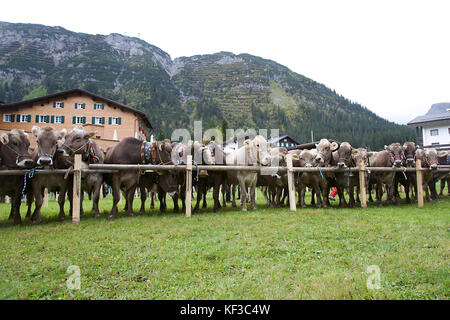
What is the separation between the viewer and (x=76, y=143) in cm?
878

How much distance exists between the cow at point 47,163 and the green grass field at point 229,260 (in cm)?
91

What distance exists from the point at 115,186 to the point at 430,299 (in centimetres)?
877

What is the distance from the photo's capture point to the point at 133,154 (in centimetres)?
1009

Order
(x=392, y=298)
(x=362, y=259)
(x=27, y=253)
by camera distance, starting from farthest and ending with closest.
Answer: (x=27, y=253), (x=362, y=259), (x=392, y=298)

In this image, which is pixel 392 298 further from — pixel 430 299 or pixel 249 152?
pixel 249 152

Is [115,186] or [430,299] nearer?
[430,299]

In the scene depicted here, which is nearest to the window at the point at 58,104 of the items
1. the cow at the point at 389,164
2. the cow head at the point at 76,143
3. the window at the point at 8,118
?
the window at the point at 8,118

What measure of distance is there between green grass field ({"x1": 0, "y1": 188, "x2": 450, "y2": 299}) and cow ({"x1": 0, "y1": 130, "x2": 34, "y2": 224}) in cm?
135

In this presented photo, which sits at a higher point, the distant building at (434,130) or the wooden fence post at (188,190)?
the distant building at (434,130)

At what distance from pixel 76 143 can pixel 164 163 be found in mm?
2986

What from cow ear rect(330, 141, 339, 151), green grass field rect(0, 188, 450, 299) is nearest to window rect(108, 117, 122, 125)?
green grass field rect(0, 188, 450, 299)

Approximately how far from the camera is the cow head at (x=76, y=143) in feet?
28.4

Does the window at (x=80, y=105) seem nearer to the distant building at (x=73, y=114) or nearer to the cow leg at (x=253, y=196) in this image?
the distant building at (x=73, y=114)
